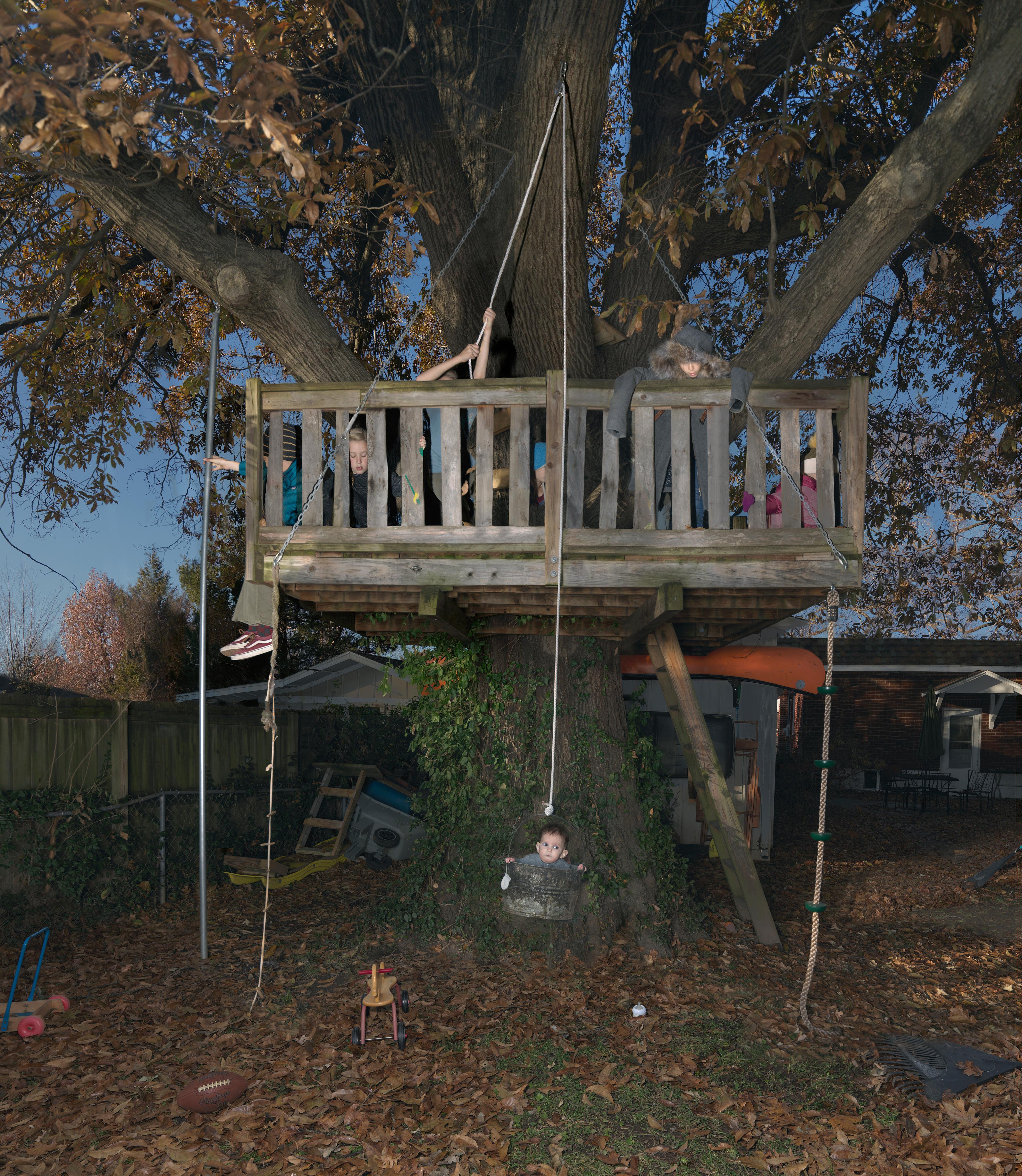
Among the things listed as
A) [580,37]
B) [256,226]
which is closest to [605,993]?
[580,37]

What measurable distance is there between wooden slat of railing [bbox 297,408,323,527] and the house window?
20.4 meters

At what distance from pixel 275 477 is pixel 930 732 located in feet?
56.8

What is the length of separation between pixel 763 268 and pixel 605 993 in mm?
9467

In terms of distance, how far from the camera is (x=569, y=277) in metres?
7.93

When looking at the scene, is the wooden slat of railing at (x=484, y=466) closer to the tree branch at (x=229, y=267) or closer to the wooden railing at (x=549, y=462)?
the wooden railing at (x=549, y=462)

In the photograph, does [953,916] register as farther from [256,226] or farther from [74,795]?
[256,226]

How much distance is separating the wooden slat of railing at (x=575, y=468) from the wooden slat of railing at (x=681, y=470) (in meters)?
0.64

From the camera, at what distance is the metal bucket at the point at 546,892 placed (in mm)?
5645

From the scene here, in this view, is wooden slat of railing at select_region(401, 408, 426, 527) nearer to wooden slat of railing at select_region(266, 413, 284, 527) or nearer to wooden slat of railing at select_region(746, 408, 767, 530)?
wooden slat of railing at select_region(266, 413, 284, 527)

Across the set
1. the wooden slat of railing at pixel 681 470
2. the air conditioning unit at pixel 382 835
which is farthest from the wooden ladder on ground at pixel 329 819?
the wooden slat of railing at pixel 681 470

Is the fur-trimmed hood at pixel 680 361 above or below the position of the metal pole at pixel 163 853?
above

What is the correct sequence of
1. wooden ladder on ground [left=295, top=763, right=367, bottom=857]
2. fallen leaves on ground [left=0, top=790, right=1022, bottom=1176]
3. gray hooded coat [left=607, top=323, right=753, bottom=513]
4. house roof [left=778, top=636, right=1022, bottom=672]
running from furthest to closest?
house roof [left=778, top=636, right=1022, bottom=672], wooden ladder on ground [left=295, top=763, right=367, bottom=857], gray hooded coat [left=607, top=323, right=753, bottom=513], fallen leaves on ground [left=0, top=790, right=1022, bottom=1176]

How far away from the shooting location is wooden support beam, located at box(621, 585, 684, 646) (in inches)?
259

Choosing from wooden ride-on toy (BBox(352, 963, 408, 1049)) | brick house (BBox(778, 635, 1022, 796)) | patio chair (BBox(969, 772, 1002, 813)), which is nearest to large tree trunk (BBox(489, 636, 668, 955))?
wooden ride-on toy (BBox(352, 963, 408, 1049))
